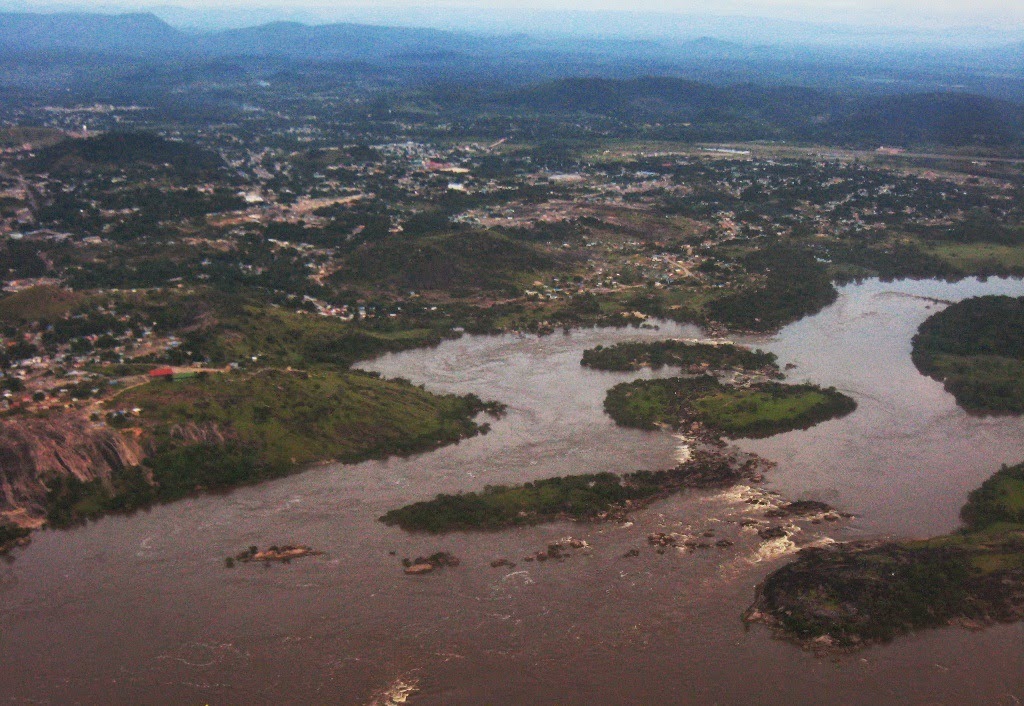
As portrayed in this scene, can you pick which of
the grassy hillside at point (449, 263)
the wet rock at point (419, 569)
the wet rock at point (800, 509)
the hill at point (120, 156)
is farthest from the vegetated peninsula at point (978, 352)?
the hill at point (120, 156)

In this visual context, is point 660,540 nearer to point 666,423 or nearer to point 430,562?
point 430,562

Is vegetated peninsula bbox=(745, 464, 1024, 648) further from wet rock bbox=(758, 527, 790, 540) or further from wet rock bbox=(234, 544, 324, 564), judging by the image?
wet rock bbox=(234, 544, 324, 564)

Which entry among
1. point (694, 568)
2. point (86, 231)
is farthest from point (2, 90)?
point (694, 568)

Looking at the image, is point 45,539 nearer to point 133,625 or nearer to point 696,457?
point 133,625

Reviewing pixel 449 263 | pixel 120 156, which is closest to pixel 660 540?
pixel 449 263

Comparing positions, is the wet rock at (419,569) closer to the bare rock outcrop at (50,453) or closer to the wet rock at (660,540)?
the wet rock at (660,540)

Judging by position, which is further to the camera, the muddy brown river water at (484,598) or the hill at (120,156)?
the hill at (120,156)

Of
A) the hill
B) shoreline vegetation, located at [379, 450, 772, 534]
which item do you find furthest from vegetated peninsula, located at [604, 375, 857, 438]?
the hill
